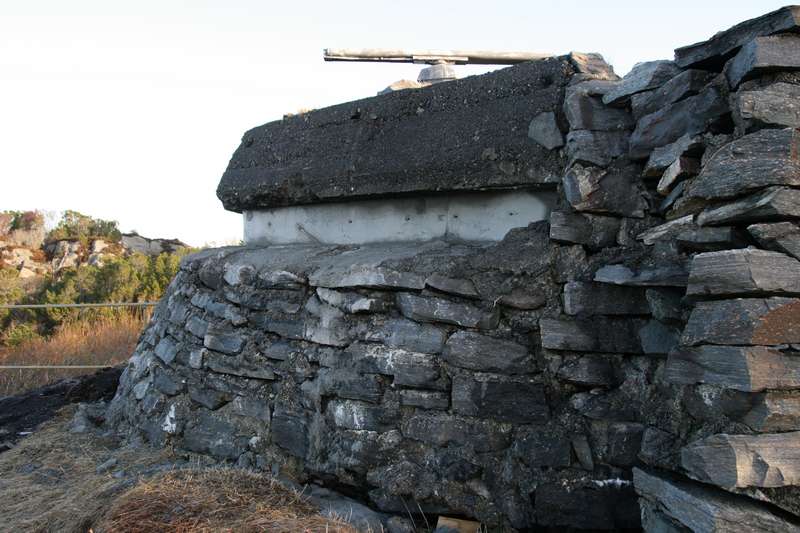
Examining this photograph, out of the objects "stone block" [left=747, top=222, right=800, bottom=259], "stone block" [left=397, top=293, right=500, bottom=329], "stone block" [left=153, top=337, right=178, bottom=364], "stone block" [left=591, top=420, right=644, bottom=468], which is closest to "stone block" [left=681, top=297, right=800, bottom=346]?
"stone block" [left=747, top=222, right=800, bottom=259]

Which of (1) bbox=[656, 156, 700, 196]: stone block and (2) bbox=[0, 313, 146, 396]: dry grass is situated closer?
(1) bbox=[656, 156, 700, 196]: stone block

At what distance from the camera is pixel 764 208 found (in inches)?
88.7

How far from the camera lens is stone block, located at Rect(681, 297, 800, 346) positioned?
2172 mm

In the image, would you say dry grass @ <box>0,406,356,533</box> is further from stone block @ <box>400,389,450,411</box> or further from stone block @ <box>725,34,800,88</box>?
stone block @ <box>725,34,800,88</box>

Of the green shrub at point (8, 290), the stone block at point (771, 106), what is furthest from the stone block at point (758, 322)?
the green shrub at point (8, 290)

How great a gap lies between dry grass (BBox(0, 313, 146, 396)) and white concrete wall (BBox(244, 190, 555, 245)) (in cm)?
497

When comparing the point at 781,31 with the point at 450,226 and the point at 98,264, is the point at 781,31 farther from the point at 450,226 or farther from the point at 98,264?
the point at 98,264

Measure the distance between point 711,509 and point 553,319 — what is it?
1.04 metres

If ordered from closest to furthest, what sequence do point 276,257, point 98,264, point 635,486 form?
point 635,486
point 276,257
point 98,264

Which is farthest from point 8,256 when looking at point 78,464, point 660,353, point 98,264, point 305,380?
point 660,353

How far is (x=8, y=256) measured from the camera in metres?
14.3

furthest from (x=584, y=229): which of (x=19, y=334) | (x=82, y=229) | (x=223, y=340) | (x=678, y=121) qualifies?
(x=82, y=229)

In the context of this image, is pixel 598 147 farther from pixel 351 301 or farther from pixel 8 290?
pixel 8 290

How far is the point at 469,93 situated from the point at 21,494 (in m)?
3.00
